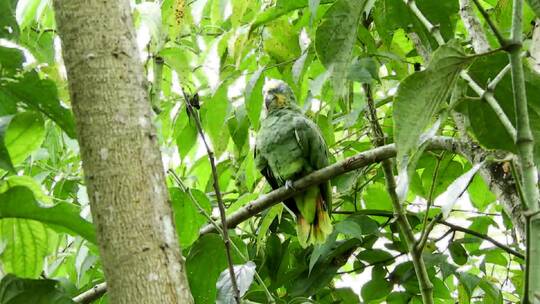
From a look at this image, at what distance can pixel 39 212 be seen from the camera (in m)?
0.81

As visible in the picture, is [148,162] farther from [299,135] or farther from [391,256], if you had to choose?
[299,135]

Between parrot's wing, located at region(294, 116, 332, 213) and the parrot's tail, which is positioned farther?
parrot's wing, located at region(294, 116, 332, 213)

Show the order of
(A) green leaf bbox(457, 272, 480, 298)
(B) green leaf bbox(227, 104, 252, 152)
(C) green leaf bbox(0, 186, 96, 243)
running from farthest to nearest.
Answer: (B) green leaf bbox(227, 104, 252, 152) → (A) green leaf bbox(457, 272, 480, 298) → (C) green leaf bbox(0, 186, 96, 243)

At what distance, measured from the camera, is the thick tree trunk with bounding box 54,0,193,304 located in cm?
66

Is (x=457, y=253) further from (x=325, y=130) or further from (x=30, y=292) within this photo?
(x=30, y=292)

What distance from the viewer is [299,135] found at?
2.24 m

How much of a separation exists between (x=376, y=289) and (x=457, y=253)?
217 millimetres

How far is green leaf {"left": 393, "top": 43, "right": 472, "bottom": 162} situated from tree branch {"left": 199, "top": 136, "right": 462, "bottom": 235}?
57cm

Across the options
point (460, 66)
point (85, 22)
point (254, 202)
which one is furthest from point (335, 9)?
point (254, 202)

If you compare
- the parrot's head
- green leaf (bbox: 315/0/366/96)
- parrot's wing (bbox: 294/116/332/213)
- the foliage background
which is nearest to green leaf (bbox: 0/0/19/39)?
the foliage background

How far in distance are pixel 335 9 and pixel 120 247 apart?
46 centimetres

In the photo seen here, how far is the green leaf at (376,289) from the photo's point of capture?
66.8 inches

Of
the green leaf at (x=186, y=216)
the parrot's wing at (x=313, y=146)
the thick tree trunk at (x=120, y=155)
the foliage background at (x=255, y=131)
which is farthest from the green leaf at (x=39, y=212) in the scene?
the parrot's wing at (x=313, y=146)

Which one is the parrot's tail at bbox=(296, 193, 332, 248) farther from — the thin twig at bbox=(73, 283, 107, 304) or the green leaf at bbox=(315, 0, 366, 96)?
the green leaf at bbox=(315, 0, 366, 96)
